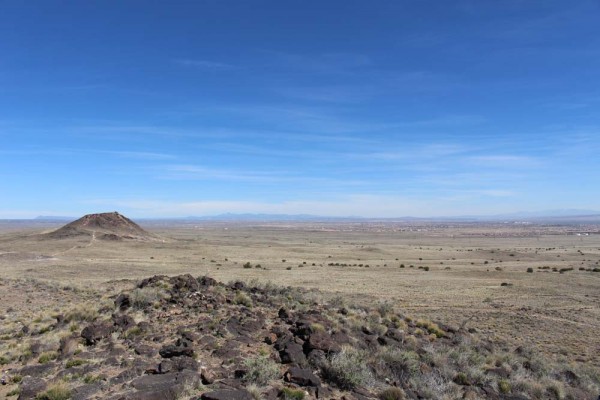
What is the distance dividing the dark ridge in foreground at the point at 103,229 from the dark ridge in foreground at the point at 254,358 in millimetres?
65676

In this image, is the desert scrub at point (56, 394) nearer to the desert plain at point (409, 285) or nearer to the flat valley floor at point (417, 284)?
the desert plain at point (409, 285)

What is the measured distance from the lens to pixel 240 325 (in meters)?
14.7

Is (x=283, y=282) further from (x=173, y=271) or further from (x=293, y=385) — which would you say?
(x=293, y=385)

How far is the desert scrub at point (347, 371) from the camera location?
35.3 feet

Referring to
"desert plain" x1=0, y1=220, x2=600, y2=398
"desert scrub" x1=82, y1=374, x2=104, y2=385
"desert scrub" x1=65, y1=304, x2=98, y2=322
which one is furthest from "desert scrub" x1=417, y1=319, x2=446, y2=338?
"desert scrub" x1=65, y1=304, x2=98, y2=322

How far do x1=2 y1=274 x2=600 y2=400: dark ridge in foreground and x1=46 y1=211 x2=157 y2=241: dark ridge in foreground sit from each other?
215 feet

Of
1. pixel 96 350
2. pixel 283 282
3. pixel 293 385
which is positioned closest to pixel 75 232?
pixel 283 282

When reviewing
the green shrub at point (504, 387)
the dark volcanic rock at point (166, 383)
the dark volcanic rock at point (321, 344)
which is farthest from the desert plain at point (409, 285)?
the dark volcanic rock at point (166, 383)

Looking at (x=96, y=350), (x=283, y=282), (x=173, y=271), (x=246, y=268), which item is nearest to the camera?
(x=96, y=350)

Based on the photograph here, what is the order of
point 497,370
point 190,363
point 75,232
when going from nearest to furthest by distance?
point 190,363
point 497,370
point 75,232

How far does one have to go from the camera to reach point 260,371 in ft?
34.3

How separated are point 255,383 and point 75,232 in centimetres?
7691

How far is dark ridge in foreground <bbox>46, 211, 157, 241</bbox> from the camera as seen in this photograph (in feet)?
251

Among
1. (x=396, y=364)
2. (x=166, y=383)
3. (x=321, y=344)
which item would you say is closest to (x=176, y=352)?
(x=166, y=383)
